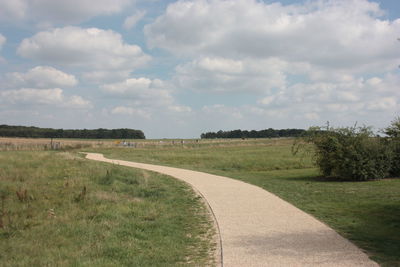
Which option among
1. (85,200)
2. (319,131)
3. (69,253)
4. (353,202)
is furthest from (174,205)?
(319,131)

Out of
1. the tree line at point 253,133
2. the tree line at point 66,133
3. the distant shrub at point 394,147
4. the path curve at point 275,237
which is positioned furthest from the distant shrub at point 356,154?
the tree line at point 253,133

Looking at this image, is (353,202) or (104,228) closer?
(104,228)

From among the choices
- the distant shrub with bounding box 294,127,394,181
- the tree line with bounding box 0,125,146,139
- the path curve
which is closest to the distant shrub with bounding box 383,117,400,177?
the distant shrub with bounding box 294,127,394,181

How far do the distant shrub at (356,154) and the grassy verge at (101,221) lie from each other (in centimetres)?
798

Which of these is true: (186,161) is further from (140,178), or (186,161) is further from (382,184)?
(382,184)

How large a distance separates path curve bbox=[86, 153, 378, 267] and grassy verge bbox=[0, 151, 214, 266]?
0.49 metres

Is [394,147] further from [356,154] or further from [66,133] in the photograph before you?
[66,133]

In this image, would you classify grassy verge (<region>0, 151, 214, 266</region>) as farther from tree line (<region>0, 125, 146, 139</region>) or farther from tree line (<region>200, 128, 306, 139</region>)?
tree line (<region>200, 128, 306, 139</region>)

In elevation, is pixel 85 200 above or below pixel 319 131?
below

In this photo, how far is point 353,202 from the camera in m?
11.8

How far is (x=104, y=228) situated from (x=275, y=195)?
654 centimetres

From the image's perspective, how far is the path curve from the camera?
6.04 metres

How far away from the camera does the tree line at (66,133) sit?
4624 inches

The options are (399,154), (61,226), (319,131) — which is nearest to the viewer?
(61,226)
